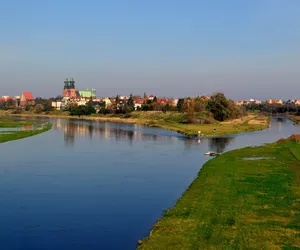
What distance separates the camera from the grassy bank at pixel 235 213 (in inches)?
524

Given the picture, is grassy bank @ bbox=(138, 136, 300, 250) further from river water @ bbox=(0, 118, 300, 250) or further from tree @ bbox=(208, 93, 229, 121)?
tree @ bbox=(208, 93, 229, 121)

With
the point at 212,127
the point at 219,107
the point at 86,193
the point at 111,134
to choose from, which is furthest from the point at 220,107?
the point at 86,193

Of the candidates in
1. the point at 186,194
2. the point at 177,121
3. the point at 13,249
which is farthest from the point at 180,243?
the point at 177,121

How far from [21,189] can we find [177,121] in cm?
7562

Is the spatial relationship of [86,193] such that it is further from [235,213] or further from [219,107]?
[219,107]

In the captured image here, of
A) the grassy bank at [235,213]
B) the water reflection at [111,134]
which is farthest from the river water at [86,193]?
the water reflection at [111,134]

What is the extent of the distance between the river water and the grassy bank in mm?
1120

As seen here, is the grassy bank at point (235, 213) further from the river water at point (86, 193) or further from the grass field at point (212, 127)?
the grass field at point (212, 127)

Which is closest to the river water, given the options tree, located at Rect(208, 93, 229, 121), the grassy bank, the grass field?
the grassy bank

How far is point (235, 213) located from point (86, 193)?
29.6 ft

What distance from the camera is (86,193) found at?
21.8 metres

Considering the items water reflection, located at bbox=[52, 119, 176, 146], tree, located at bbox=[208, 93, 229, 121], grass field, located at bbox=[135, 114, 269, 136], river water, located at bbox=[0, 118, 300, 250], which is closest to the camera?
river water, located at bbox=[0, 118, 300, 250]

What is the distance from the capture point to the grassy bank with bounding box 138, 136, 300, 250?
13312 millimetres

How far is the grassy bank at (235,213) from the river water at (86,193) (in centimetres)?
112
